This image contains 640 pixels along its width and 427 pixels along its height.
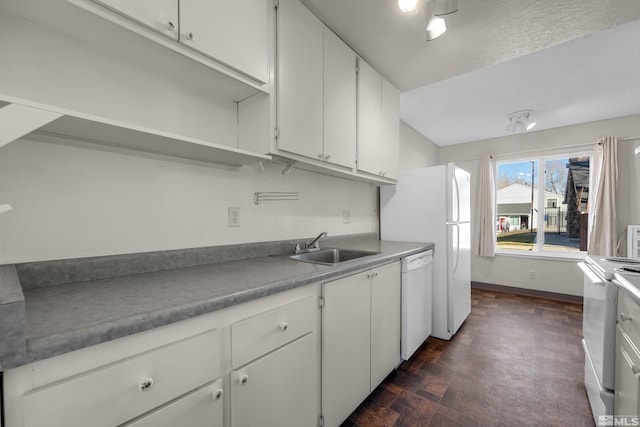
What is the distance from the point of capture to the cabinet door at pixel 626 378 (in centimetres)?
98

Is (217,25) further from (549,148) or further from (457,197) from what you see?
(549,148)

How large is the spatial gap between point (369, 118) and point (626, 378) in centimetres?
198

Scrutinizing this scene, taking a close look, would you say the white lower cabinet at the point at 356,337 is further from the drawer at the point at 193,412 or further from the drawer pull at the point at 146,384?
the drawer pull at the point at 146,384

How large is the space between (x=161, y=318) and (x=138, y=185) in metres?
0.72

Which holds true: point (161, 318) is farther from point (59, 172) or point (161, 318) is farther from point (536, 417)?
point (536, 417)

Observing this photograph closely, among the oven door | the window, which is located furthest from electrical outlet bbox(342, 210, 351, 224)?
the window

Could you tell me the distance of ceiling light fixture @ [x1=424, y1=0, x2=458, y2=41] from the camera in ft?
4.06

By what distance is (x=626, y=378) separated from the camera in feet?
3.58

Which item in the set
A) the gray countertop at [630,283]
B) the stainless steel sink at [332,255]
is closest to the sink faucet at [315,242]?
the stainless steel sink at [332,255]

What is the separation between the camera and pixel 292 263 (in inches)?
55.1

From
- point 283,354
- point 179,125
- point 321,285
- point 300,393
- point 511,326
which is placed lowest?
point 511,326

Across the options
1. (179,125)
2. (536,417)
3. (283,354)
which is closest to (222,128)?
(179,125)

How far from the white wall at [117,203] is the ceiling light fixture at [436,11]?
1.19 meters

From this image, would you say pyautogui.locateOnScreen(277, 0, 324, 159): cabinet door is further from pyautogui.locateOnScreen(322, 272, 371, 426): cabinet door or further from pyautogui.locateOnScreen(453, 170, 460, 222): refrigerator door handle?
pyautogui.locateOnScreen(453, 170, 460, 222): refrigerator door handle
